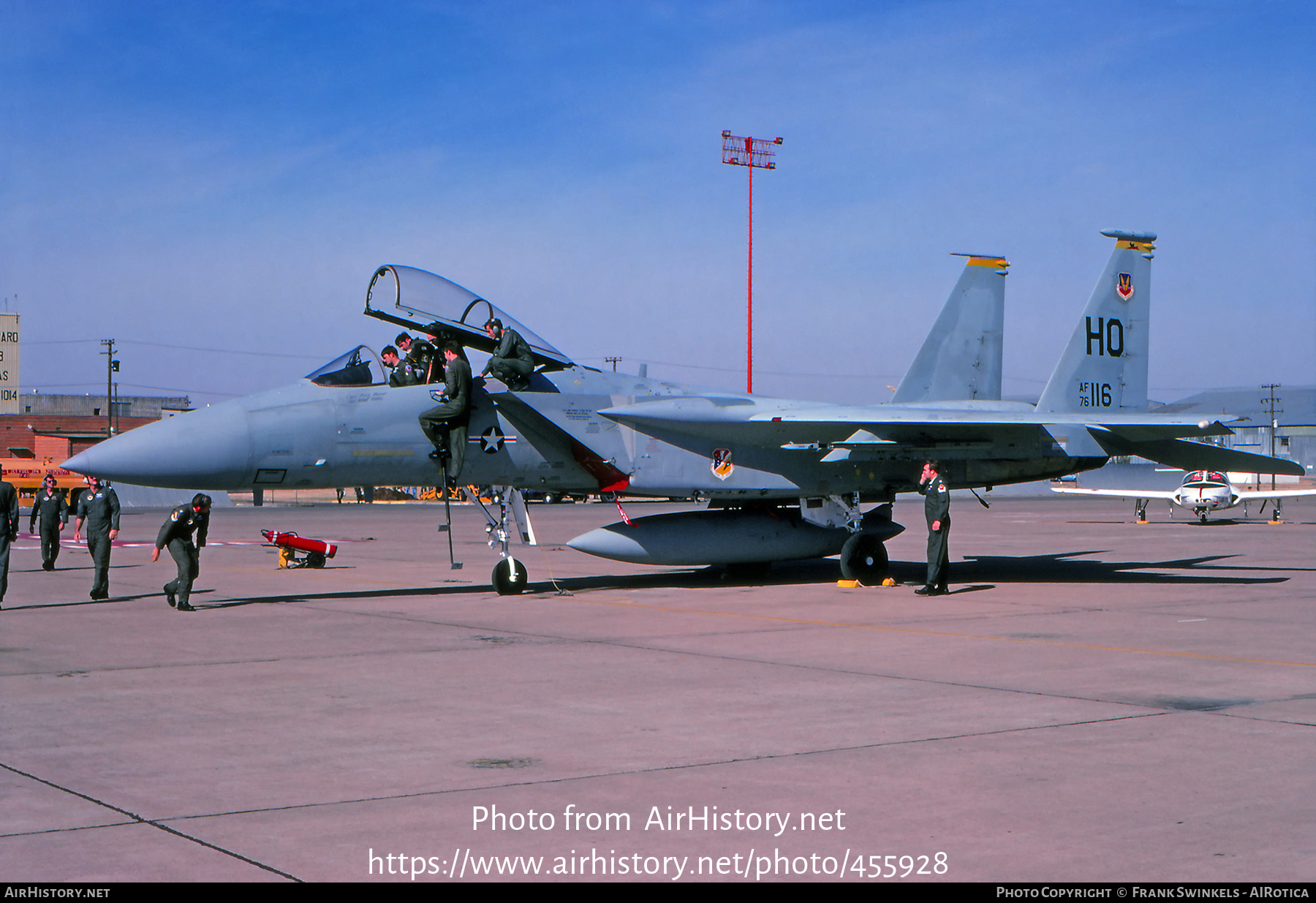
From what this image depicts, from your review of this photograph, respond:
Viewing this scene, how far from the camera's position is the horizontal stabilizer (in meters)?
16.5

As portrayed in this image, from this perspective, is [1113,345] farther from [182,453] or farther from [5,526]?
[5,526]

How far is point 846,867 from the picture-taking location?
4336 mm

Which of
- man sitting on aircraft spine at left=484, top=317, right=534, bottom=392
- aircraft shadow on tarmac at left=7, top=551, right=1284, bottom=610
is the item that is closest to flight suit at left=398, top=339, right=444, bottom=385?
man sitting on aircraft spine at left=484, top=317, right=534, bottom=392

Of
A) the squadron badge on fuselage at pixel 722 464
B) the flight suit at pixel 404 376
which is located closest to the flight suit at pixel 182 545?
the flight suit at pixel 404 376

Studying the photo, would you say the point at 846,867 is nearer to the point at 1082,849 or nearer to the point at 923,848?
the point at 923,848

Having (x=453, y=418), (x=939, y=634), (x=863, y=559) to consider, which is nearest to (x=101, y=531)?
(x=453, y=418)

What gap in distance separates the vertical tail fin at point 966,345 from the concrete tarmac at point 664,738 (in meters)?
4.83

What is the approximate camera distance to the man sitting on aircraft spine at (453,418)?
13.3m

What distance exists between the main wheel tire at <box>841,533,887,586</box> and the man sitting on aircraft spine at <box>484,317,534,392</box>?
498 centimetres

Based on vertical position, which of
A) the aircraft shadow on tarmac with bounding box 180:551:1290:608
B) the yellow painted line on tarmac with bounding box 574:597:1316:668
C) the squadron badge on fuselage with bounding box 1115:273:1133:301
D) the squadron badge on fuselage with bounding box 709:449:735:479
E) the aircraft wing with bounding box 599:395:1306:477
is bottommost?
the aircraft shadow on tarmac with bounding box 180:551:1290:608

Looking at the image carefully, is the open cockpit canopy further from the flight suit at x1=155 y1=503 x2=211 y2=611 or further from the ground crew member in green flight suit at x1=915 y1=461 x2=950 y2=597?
the ground crew member in green flight suit at x1=915 y1=461 x2=950 y2=597

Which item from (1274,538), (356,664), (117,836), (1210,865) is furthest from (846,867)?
(1274,538)

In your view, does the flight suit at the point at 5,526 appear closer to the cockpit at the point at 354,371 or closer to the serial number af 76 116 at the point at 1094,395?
the cockpit at the point at 354,371

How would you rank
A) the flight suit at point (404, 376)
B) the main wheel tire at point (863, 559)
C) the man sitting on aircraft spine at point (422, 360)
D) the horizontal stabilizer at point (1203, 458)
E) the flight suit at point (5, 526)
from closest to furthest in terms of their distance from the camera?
1. the flight suit at point (5, 526)
2. the flight suit at point (404, 376)
3. the man sitting on aircraft spine at point (422, 360)
4. the main wheel tire at point (863, 559)
5. the horizontal stabilizer at point (1203, 458)
